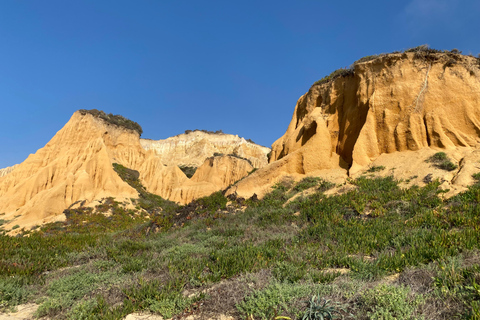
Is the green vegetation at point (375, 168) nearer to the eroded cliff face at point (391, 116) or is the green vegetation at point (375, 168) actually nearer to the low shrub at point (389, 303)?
the eroded cliff face at point (391, 116)

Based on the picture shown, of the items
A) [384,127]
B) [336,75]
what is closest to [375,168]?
[384,127]

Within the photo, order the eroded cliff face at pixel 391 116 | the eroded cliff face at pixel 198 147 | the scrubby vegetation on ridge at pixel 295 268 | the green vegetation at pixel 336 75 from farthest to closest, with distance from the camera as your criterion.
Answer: the eroded cliff face at pixel 198 147 < the green vegetation at pixel 336 75 < the eroded cliff face at pixel 391 116 < the scrubby vegetation on ridge at pixel 295 268

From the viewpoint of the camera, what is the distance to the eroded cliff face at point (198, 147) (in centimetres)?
7050

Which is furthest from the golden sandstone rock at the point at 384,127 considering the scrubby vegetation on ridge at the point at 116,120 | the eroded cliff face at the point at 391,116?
the scrubby vegetation on ridge at the point at 116,120

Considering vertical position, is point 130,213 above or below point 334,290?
above

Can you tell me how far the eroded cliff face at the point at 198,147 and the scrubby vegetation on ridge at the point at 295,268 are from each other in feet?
191

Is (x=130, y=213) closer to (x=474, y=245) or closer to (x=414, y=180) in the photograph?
(x=414, y=180)

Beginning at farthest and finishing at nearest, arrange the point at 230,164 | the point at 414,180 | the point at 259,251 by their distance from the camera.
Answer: the point at 230,164, the point at 414,180, the point at 259,251

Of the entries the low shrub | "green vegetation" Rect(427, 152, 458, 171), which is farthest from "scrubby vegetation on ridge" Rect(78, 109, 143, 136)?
the low shrub

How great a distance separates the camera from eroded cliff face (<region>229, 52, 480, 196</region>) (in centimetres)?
1416

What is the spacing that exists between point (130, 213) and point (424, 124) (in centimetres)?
2889

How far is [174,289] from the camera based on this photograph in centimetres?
480

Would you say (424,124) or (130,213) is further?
(130,213)

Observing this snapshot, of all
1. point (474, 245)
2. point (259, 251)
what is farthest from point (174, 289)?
point (474, 245)
